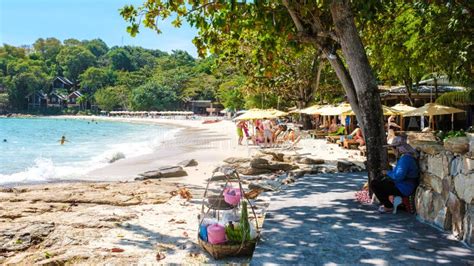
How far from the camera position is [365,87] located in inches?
241

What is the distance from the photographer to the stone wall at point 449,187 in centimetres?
388

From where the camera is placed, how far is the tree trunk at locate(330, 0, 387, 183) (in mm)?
6133

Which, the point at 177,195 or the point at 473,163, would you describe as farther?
the point at 177,195

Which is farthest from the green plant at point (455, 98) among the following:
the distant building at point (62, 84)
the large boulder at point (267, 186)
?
the distant building at point (62, 84)

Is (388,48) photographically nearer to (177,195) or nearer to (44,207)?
(177,195)

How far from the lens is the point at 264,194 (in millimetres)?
8305

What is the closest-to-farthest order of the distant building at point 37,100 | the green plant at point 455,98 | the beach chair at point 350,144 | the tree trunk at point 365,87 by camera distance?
the tree trunk at point 365,87 → the beach chair at point 350,144 → the green plant at point 455,98 → the distant building at point 37,100

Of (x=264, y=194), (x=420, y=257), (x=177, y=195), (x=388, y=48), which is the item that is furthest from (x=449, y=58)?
(x=420, y=257)

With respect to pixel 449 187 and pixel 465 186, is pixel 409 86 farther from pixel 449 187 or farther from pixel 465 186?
pixel 465 186

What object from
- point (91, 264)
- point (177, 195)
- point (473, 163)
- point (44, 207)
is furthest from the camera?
point (177, 195)

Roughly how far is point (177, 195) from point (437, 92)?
1866 cm

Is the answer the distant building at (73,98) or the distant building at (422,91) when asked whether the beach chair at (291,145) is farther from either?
the distant building at (73,98)

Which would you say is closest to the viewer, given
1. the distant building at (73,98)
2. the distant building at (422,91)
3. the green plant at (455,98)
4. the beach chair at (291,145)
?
the beach chair at (291,145)

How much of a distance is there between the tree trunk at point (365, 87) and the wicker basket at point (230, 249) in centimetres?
254
